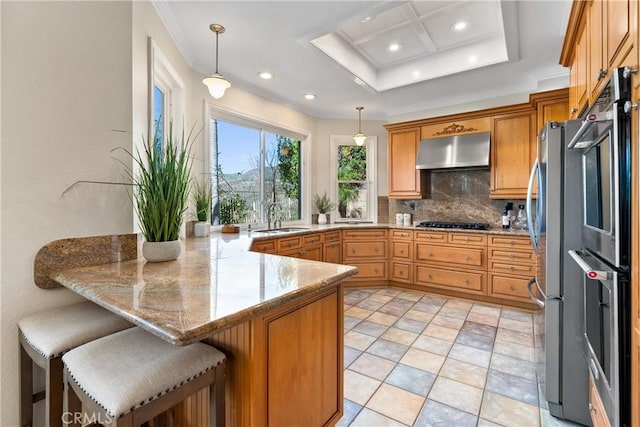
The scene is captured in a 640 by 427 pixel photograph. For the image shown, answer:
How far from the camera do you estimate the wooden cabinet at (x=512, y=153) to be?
3461 mm

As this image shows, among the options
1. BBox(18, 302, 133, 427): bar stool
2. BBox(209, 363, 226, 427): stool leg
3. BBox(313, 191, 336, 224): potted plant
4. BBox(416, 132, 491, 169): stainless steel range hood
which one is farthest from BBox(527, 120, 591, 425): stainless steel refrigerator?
BBox(313, 191, 336, 224): potted plant

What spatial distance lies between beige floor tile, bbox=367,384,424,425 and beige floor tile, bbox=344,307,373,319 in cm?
128

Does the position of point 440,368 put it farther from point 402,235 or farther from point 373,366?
point 402,235

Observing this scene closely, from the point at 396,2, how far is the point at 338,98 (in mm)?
2000

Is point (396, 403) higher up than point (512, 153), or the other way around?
point (512, 153)

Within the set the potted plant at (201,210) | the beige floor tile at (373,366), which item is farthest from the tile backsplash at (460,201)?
the potted plant at (201,210)

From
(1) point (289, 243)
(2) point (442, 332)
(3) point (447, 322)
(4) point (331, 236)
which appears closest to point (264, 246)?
(1) point (289, 243)

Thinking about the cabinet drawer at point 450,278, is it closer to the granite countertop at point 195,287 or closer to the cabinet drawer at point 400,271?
the cabinet drawer at point 400,271

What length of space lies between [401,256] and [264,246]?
6.63 ft

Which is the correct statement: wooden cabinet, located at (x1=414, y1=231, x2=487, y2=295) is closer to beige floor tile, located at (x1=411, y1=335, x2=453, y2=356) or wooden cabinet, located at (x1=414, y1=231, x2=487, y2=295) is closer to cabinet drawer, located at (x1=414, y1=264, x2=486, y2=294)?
cabinet drawer, located at (x1=414, y1=264, x2=486, y2=294)

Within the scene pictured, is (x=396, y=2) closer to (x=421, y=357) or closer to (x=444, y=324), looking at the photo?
(x=421, y=357)

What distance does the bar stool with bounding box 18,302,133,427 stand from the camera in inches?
42.6

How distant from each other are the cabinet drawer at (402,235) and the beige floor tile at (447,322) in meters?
1.18

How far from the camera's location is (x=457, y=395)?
1.88 meters
